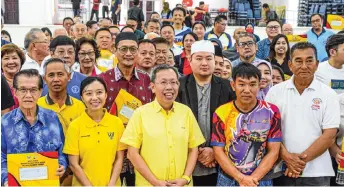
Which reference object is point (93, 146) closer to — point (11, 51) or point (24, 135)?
point (24, 135)

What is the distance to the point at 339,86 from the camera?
3.48 meters

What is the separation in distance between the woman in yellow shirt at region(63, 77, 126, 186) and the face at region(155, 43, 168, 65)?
4.21 ft

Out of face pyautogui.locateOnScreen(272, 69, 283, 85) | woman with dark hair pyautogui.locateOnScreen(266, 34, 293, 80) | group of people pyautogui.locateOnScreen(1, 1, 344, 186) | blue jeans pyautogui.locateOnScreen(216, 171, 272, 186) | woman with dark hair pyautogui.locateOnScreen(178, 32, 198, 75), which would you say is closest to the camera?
group of people pyautogui.locateOnScreen(1, 1, 344, 186)

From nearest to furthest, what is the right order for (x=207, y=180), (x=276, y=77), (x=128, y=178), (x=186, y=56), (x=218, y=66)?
(x=207, y=180) → (x=128, y=178) → (x=218, y=66) → (x=276, y=77) → (x=186, y=56)

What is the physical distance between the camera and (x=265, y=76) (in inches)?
147

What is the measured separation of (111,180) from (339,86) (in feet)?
6.55

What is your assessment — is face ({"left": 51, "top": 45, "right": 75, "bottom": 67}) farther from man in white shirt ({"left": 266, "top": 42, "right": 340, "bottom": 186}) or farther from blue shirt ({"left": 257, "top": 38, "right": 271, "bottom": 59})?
blue shirt ({"left": 257, "top": 38, "right": 271, "bottom": 59})

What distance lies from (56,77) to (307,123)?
180 cm

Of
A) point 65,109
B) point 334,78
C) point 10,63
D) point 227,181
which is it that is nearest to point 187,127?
point 227,181

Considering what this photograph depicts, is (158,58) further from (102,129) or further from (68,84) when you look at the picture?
(102,129)

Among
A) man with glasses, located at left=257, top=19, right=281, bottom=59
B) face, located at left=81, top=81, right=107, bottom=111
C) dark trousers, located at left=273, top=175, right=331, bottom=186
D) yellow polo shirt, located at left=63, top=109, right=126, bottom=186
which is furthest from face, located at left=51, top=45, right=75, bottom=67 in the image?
man with glasses, located at left=257, top=19, right=281, bottom=59

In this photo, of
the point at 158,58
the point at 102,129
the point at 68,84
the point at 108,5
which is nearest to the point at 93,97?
the point at 102,129

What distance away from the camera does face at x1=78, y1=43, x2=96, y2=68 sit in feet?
12.8

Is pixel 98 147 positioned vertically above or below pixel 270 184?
above
